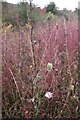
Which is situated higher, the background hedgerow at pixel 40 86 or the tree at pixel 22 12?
the tree at pixel 22 12

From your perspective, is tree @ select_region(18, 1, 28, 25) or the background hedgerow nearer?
the background hedgerow

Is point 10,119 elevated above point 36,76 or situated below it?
below

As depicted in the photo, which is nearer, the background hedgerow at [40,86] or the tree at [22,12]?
the background hedgerow at [40,86]

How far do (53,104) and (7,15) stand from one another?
9.53 feet

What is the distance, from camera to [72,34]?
309 cm

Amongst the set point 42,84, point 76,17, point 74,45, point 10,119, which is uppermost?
point 76,17

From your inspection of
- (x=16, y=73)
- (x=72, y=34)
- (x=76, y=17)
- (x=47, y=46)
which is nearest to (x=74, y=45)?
(x=72, y=34)

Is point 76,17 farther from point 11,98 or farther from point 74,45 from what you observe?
point 11,98

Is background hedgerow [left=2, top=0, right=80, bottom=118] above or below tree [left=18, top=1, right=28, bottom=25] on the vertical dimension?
below

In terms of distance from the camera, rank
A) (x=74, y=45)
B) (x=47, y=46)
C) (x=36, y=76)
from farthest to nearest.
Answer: (x=74, y=45), (x=47, y=46), (x=36, y=76)

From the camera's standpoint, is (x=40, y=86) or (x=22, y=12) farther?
(x=22, y=12)

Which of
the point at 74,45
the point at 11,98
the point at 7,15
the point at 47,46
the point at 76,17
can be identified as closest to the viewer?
the point at 11,98

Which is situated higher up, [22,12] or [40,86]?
[22,12]

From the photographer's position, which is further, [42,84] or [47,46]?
[47,46]
